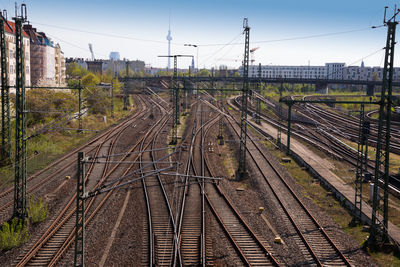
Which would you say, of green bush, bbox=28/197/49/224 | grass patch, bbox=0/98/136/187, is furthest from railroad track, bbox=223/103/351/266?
grass patch, bbox=0/98/136/187

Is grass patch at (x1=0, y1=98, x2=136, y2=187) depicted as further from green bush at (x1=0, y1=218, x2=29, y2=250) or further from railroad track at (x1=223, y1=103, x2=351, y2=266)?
railroad track at (x1=223, y1=103, x2=351, y2=266)

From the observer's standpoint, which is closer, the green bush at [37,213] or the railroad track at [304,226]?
the railroad track at [304,226]

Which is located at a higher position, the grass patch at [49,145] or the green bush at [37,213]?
the grass patch at [49,145]

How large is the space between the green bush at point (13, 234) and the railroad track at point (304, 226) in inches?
417

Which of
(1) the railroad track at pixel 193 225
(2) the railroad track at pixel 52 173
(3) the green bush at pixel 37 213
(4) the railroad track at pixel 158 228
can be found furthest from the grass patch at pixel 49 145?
(1) the railroad track at pixel 193 225

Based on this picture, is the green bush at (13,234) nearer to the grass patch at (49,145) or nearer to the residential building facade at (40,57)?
the grass patch at (49,145)

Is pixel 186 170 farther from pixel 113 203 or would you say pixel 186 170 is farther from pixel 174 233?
pixel 174 233

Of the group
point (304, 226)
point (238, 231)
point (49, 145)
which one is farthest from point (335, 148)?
point (49, 145)

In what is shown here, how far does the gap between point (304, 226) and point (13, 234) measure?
11.7 meters

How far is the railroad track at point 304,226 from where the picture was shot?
44.5 ft

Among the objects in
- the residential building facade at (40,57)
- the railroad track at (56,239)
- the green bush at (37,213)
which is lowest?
the railroad track at (56,239)

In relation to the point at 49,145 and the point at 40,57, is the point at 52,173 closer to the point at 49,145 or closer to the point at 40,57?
the point at 49,145

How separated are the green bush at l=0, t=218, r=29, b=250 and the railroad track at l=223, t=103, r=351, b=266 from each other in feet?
34.7

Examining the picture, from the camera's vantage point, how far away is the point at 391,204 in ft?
66.3
